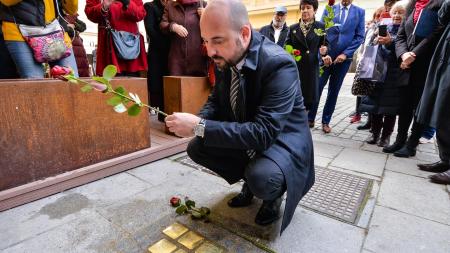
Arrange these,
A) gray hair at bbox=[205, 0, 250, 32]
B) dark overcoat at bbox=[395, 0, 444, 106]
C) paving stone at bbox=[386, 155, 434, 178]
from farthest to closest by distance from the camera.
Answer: dark overcoat at bbox=[395, 0, 444, 106] → paving stone at bbox=[386, 155, 434, 178] → gray hair at bbox=[205, 0, 250, 32]

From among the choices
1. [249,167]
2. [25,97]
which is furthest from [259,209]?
[25,97]

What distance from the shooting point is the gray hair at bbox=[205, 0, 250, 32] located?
4.54 feet

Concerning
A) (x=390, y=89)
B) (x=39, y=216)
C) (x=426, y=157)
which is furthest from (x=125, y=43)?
(x=426, y=157)

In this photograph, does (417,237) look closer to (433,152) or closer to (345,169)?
(345,169)

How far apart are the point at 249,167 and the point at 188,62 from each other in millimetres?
2356

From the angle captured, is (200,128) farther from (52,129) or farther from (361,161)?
(361,161)

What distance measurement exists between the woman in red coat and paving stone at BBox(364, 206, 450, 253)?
10.2 ft

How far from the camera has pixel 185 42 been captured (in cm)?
348

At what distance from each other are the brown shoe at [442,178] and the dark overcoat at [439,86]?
0.44m

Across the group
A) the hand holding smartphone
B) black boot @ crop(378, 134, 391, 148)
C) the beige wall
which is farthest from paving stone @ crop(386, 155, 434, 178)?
the beige wall

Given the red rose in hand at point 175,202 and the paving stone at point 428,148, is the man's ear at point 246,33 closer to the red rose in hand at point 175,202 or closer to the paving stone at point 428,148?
the red rose in hand at point 175,202

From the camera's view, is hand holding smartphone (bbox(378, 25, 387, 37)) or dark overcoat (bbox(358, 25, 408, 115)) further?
hand holding smartphone (bbox(378, 25, 387, 37))

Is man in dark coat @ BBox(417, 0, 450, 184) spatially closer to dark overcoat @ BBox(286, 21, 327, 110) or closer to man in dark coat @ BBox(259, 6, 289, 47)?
dark overcoat @ BBox(286, 21, 327, 110)

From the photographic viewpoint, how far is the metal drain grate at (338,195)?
1.95 metres
